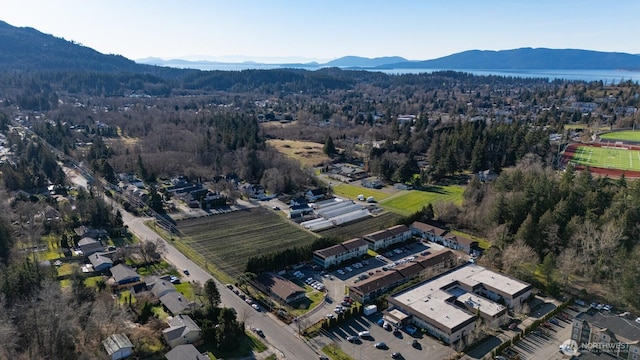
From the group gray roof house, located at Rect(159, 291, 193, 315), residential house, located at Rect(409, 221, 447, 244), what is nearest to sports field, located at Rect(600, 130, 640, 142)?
residential house, located at Rect(409, 221, 447, 244)

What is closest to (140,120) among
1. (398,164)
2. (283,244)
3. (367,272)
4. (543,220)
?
(398,164)

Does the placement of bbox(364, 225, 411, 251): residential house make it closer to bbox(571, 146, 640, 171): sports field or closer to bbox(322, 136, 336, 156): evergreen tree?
bbox(322, 136, 336, 156): evergreen tree

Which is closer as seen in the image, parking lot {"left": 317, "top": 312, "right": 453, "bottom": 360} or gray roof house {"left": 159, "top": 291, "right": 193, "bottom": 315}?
parking lot {"left": 317, "top": 312, "right": 453, "bottom": 360}

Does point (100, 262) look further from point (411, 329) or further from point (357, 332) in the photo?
point (411, 329)

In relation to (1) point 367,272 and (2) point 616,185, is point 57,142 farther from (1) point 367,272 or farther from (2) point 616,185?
(2) point 616,185

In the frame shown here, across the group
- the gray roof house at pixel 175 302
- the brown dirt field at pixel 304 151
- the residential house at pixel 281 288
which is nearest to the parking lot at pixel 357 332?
the residential house at pixel 281 288

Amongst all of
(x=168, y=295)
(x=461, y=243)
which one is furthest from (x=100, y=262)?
(x=461, y=243)

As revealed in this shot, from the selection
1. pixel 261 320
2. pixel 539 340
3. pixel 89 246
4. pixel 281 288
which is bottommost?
pixel 539 340
